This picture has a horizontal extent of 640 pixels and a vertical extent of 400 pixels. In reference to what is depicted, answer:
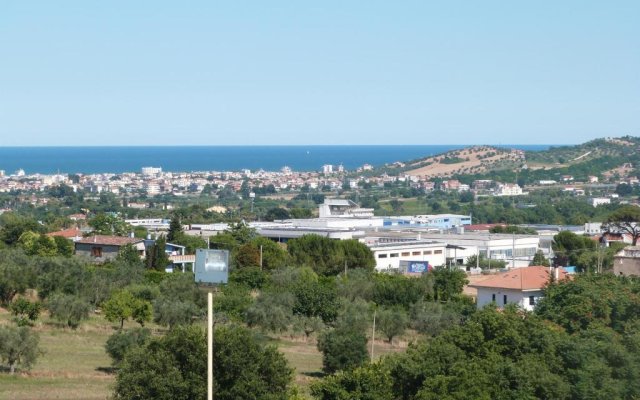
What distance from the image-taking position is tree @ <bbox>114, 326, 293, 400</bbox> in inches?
888

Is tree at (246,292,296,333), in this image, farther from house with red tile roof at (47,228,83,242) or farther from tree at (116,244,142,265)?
house with red tile roof at (47,228,83,242)

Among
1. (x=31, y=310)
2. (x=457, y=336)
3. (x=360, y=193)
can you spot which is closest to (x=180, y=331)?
(x=457, y=336)

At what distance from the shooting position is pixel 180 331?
23.8 meters

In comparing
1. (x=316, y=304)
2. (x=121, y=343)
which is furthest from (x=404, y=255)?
(x=121, y=343)

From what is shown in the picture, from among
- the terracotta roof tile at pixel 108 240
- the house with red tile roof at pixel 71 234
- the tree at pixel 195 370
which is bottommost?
the house with red tile roof at pixel 71 234

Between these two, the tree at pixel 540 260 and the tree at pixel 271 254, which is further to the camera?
the tree at pixel 540 260

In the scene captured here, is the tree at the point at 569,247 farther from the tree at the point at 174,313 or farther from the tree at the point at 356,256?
the tree at the point at 174,313

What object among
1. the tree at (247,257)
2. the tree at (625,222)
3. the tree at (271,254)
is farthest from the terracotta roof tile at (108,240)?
the tree at (625,222)

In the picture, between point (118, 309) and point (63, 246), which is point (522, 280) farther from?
point (63, 246)

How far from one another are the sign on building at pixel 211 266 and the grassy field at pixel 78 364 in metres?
10.8

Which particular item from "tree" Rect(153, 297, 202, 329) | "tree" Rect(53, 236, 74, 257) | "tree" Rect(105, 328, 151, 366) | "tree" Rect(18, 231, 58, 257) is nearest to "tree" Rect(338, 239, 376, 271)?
"tree" Rect(53, 236, 74, 257)

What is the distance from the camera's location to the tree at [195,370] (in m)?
22.6

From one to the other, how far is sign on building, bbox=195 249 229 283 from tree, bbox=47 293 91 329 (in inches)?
985

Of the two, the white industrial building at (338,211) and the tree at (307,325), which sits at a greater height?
the tree at (307,325)
